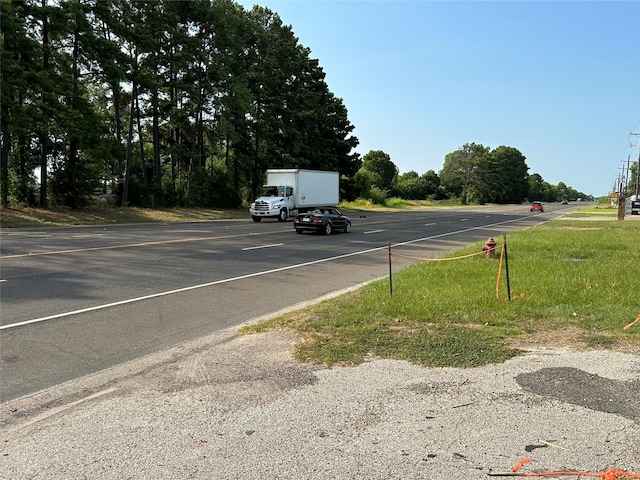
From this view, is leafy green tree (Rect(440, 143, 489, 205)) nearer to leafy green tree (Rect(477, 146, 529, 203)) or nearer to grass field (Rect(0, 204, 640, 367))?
leafy green tree (Rect(477, 146, 529, 203))

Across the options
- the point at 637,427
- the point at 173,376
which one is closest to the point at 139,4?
the point at 173,376

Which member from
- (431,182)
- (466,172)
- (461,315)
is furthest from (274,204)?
(431,182)

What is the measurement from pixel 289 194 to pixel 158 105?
1424 cm

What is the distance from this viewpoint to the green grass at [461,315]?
5566 millimetres

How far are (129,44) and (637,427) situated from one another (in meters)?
42.6

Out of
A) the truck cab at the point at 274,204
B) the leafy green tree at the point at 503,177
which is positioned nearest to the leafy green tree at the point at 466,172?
the leafy green tree at the point at 503,177

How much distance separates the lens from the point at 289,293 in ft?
32.1

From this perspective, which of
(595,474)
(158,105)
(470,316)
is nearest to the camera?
(595,474)

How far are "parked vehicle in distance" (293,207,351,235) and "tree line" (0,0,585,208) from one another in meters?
18.1

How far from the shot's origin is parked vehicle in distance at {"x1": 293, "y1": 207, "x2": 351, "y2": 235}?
23.2 meters

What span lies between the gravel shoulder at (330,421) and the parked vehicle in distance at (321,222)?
17936 millimetres

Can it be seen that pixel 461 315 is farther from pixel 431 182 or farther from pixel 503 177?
pixel 431 182

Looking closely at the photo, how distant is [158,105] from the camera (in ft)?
136

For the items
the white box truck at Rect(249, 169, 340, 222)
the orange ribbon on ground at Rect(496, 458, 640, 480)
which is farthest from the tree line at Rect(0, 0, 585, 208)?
the orange ribbon on ground at Rect(496, 458, 640, 480)
